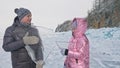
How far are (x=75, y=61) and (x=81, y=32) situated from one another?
0.43 m

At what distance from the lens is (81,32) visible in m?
5.96

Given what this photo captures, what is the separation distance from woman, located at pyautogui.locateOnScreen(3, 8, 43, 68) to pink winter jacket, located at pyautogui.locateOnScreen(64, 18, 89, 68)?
72 centimetres

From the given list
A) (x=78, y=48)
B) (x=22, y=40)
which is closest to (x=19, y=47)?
(x=22, y=40)

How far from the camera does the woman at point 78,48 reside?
5.83 meters

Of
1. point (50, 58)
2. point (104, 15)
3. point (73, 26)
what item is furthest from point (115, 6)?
point (73, 26)

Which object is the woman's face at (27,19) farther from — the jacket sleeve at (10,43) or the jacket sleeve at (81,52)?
the jacket sleeve at (81,52)

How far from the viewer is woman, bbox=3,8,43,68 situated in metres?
5.26

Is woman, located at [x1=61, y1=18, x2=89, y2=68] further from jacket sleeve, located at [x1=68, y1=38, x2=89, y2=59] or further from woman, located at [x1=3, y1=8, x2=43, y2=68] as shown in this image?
woman, located at [x1=3, y1=8, x2=43, y2=68]

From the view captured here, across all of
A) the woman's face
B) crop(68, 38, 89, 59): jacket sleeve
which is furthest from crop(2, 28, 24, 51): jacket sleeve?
crop(68, 38, 89, 59): jacket sleeve

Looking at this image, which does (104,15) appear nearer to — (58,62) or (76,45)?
(58,62)

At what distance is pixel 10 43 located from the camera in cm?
532

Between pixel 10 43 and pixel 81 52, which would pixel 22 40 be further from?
pixel 81 52

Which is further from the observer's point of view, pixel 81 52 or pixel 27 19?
pixel 81 52

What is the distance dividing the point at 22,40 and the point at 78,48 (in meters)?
0.96
